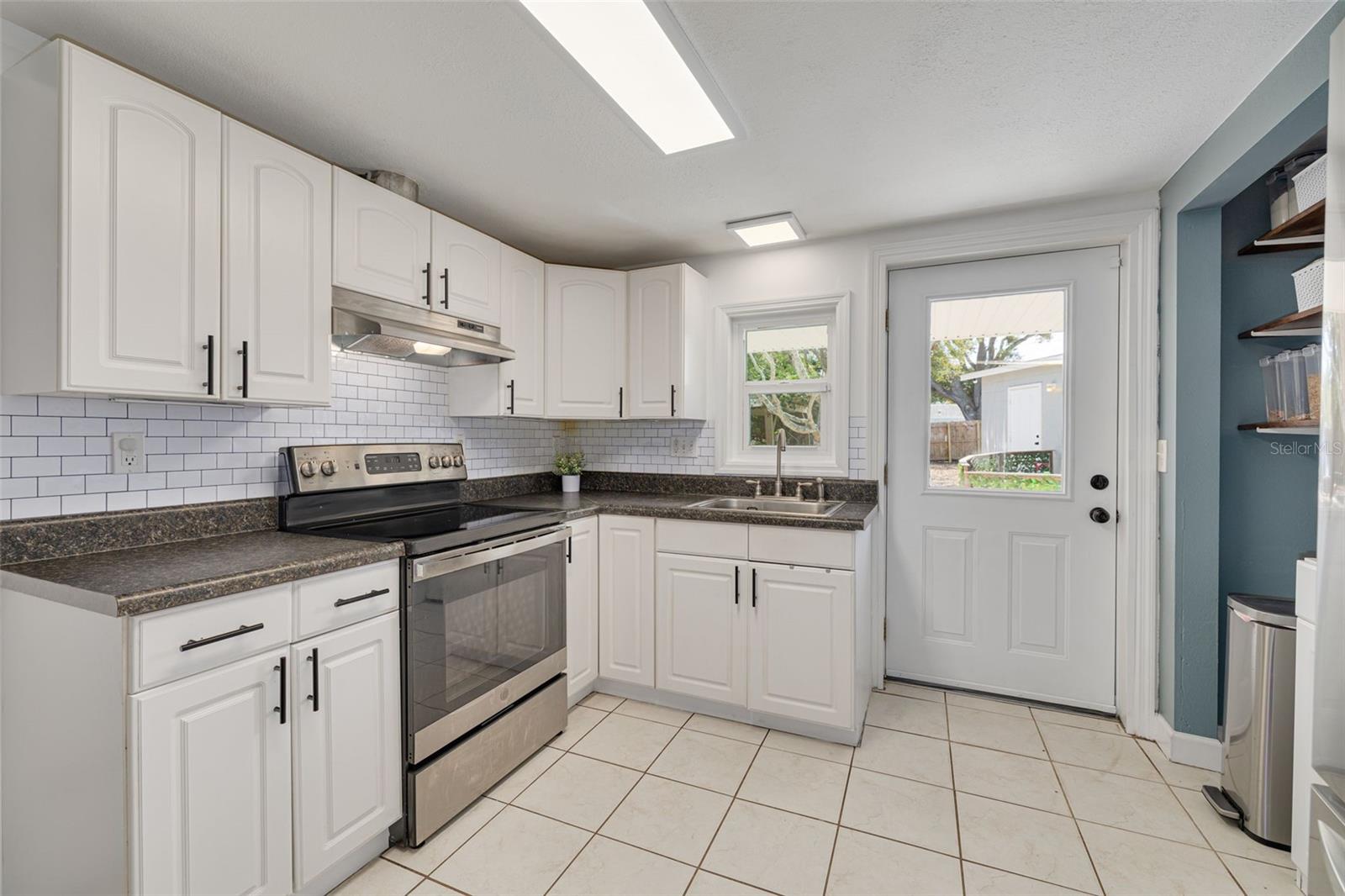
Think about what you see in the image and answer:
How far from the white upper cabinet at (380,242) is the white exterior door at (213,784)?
4.25 ft

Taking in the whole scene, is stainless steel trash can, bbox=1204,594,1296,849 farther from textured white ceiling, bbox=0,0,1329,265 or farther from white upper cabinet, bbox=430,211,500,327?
white upper cabinet, bbox=430,211,500,327

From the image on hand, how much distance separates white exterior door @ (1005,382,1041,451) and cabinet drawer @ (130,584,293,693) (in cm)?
299

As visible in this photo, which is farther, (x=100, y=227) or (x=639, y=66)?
(x=639, y=66)

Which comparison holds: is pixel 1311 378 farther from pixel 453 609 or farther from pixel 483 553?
pixel 453 609

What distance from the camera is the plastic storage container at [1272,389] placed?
1.99 metres

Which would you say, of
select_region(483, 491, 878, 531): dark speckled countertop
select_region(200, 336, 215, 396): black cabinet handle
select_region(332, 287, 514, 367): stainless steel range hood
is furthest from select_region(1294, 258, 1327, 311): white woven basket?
select_region(200, 336, 215, 396): black cabinet handle

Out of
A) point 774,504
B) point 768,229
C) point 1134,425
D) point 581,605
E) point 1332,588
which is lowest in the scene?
point 581,605

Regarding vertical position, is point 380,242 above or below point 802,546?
above

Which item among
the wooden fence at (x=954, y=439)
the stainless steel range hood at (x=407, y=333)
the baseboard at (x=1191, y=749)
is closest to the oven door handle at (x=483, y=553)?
the stainless steel range hood at (x=407, y=333)

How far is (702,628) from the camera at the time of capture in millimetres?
2680

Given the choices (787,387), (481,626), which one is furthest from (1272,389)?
(481,626)

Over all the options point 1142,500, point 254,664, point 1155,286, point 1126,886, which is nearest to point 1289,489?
point 1142,500

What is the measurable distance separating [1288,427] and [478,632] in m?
2.80

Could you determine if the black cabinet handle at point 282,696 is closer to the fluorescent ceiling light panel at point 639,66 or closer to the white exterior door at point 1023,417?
the fluorescent ceiling light panel at point 639,66
